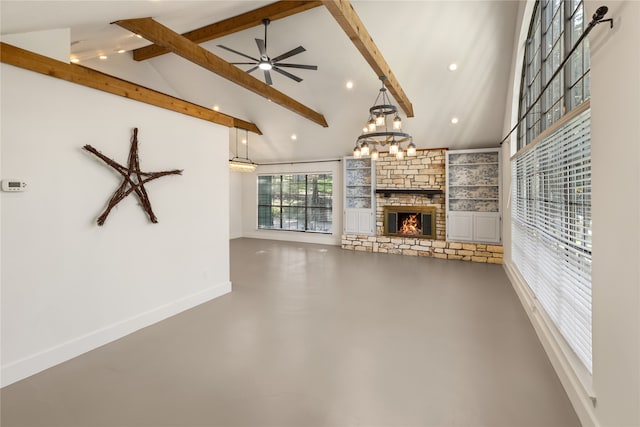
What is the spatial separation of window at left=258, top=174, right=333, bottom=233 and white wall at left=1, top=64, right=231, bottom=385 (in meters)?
5.72

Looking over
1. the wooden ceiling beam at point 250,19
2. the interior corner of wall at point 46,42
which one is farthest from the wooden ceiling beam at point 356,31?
the interior corner of wall at point 46,42

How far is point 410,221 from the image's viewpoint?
821 cm

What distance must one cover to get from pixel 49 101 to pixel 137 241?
152 cm

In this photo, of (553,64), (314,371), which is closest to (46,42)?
(314,371)

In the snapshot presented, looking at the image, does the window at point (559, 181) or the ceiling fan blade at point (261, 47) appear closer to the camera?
the window at point (559, 181)

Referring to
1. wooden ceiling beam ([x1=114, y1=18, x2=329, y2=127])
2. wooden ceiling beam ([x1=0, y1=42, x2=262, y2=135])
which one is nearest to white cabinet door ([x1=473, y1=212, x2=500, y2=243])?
wooden ceiling beam ([x1=114, y1=18, x2=329, y2=127])

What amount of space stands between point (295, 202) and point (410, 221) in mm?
3838

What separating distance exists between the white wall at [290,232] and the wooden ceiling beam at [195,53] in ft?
8.35

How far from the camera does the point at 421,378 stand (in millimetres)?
2438

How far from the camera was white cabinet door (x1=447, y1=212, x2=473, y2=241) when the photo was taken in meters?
7.29

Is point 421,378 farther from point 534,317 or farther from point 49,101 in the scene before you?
point 49,101

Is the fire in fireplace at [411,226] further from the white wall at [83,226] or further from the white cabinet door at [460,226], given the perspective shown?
the white wall at [83,226]

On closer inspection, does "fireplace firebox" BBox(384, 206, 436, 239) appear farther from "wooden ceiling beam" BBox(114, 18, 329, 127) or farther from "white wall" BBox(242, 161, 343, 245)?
"wooden ceiling beam" BBox(114, 18, 329, 127)

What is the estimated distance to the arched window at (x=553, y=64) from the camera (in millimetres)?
2693
